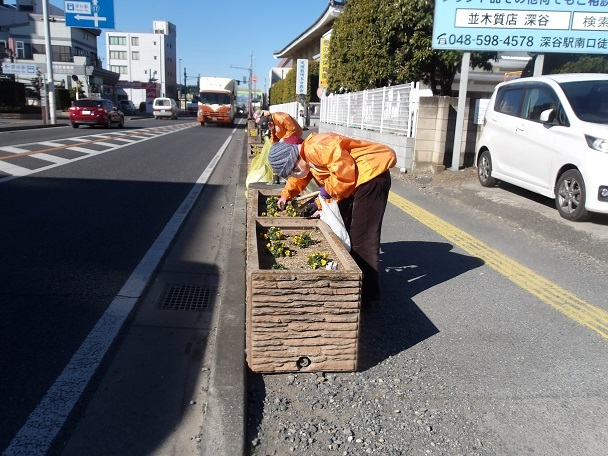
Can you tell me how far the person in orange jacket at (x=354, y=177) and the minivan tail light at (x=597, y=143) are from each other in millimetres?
3958

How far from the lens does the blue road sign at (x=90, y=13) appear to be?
2741 centimetres

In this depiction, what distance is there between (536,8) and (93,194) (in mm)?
9339

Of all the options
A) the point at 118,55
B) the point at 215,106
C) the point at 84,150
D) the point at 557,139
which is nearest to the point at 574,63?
the point at 557,139

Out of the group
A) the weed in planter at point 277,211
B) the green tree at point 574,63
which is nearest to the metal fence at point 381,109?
the green tree at point 574,63

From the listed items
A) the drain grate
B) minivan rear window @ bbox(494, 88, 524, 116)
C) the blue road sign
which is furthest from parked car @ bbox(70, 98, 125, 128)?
the drain grate

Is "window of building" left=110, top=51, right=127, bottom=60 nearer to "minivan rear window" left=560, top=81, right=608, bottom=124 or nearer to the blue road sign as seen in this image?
the blue road sign

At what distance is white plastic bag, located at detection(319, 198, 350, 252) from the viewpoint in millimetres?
4086

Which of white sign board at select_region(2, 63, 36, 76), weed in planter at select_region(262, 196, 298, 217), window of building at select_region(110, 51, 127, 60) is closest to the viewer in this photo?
weed in planter at select_region(262, 196, 298, 217)

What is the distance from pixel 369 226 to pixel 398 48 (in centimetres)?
1172

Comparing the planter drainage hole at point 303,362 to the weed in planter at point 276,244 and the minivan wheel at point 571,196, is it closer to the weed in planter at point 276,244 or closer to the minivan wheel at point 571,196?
the weed in planter at point 276,244

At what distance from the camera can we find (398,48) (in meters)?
14.5

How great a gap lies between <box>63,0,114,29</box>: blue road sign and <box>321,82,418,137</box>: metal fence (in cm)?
1458

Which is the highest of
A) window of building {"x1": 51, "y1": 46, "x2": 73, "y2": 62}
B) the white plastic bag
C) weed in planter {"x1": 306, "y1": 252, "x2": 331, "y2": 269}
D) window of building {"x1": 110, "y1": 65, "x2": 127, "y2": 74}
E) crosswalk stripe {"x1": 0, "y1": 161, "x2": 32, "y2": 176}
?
window of building {"x1": 110, "y1": 65, "x2": 127, "y2": 74}

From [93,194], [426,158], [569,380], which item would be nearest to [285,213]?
[569,380]
